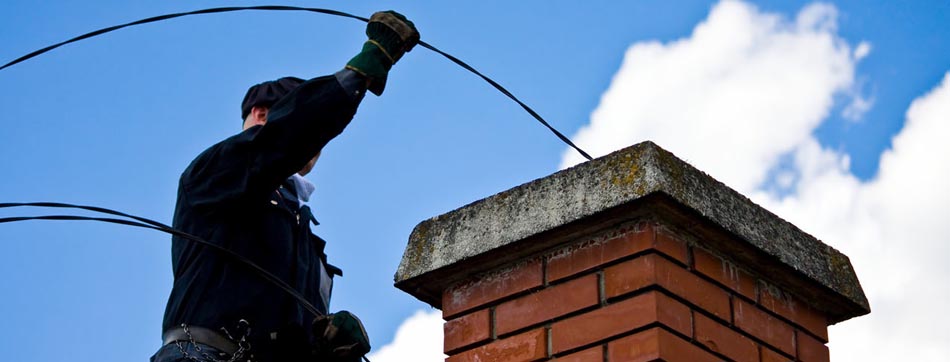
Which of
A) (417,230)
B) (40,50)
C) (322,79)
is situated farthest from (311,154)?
(40,50)

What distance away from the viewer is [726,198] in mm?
3414

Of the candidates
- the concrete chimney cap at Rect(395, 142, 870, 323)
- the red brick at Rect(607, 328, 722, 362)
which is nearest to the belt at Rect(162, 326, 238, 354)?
the concrete chimney cap at Rect(395, 142, 870, 323)

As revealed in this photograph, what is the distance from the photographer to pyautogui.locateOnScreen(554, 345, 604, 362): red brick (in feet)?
10.3

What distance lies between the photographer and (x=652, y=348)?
3.07 metres

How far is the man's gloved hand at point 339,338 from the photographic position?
10.9 ft

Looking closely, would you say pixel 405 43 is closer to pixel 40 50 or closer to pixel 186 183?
pixel 186 183

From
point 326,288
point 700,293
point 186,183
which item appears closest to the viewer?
point 700,293

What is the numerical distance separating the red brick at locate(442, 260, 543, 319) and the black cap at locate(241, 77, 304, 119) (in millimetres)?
667

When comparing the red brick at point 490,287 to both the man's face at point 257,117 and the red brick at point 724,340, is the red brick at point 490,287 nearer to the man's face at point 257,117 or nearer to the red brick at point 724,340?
the red brick at point 724,340

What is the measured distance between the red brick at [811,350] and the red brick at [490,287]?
0.65 metres

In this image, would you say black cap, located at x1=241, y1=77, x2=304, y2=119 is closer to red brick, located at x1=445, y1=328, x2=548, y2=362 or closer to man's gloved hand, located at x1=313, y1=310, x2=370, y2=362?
man's gloved hand, located at x1=313, y1=310, x2=370, y2=362

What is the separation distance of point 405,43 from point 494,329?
0.68 meters

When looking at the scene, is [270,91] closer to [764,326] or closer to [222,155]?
[222,155]

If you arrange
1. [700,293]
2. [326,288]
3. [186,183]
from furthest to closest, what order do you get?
[326,288]
[186,183]
[700,293]
